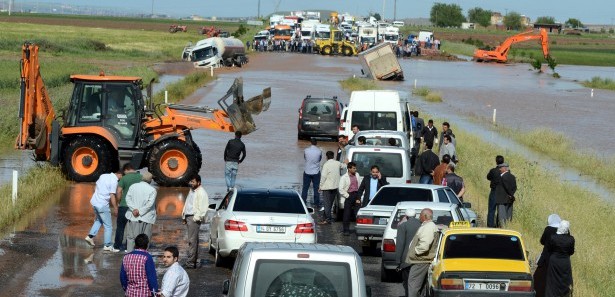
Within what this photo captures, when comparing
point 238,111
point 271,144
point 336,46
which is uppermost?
point 336,46

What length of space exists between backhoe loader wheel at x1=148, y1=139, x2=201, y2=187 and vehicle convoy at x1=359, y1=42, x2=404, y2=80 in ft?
169

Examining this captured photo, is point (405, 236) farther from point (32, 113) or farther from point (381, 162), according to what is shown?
point (32, 113)

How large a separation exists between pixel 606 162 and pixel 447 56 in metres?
91.0

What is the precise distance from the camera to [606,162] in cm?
3959

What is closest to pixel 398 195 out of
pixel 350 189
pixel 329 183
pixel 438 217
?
pixel 350 189

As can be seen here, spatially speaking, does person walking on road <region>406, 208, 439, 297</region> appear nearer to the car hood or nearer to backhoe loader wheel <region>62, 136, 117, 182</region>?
the car hood

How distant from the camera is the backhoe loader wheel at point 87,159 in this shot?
28.0 meters

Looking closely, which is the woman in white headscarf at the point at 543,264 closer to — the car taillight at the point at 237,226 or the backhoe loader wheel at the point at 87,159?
the car taillight at the point at 237,226

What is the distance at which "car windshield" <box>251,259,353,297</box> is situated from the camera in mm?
10773

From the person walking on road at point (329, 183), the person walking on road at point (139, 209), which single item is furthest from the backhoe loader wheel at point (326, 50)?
the person walking on road at point (139, 209)

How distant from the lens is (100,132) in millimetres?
27969

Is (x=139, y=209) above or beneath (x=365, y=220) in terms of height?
above

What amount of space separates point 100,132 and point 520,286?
15.4 m

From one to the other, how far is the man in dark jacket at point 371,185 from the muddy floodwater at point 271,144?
37.6 inches
